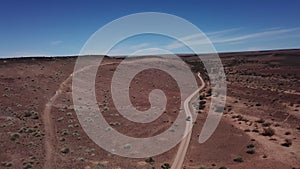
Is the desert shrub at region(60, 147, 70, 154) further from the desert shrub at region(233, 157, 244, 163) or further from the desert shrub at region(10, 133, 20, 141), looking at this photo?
the desert shrub at region(233, 157, 244, 163)

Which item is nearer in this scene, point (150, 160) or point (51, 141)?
point (150, 160)

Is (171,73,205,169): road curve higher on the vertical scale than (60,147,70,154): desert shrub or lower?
lower

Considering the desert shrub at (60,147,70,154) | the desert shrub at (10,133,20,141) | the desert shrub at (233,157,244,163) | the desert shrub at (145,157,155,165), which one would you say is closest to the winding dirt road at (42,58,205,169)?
the desert shrub at (60,147,70,154)

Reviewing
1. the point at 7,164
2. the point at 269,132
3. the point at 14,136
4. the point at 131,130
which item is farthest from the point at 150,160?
the point at 269,132

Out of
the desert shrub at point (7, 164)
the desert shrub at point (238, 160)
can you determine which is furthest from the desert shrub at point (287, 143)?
the desert shrub at point (7, 164)

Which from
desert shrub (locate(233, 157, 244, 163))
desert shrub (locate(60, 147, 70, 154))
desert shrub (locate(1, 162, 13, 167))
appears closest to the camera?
desert shrub (locate(1, 162, 13, 167))

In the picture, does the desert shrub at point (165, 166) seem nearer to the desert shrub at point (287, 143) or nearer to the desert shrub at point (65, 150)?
the desert shrub at point (65, 150)

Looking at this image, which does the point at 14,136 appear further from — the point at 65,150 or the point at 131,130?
the point at 131,130

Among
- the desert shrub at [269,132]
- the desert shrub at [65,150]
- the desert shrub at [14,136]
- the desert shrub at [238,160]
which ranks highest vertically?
the desert shrub at [14,136]

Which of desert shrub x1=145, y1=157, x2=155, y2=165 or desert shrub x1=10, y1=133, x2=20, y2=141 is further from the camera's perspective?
desert shrub x1=10, y1=133, x2=20, y2=141

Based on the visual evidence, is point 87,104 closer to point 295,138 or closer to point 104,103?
point 104,103

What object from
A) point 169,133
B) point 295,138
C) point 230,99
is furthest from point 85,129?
point 230,99
